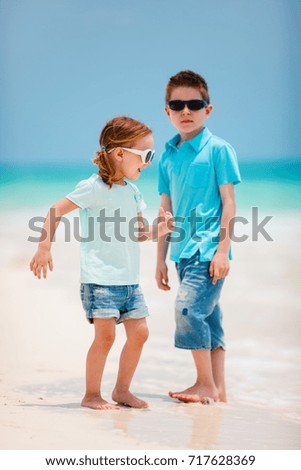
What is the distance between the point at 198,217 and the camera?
2.01 metres

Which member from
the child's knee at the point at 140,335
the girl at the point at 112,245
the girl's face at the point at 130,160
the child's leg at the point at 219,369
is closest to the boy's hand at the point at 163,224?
the girl at the point at 112,245

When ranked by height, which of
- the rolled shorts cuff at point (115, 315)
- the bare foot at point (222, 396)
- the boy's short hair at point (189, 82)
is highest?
the boy's short hair at point (189, 82)

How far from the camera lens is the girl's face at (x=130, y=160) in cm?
197

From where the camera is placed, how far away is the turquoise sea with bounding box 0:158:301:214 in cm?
206

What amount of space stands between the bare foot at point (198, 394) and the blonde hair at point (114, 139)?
1.64 feet

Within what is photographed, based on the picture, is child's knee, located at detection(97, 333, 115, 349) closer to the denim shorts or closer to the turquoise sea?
the denim shorts

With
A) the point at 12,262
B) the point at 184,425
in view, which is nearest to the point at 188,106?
the point at 12,262

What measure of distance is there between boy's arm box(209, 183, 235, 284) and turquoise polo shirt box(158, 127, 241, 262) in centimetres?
1

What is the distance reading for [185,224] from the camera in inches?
79.7

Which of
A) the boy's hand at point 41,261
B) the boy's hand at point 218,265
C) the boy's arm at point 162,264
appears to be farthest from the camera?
the boy's arm at point 162,264

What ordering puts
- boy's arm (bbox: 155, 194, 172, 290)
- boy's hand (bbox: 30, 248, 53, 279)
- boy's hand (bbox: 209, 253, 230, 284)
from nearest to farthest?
boy's hand (bbox: 30, 248, 53, 279)
boy's hand (bbox: 209, 253, 230, 284)
boy's arm (bbox: 155, 194, 172, 290)

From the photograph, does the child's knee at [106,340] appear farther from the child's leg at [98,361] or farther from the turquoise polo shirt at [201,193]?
the turquoise polo shirt at [201,193]

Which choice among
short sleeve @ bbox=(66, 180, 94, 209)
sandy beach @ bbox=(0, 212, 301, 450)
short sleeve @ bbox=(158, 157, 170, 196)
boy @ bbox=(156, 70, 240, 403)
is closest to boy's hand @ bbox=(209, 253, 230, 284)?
boy @ bbox=(156, 70, 240, 403)

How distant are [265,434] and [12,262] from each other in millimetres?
693
